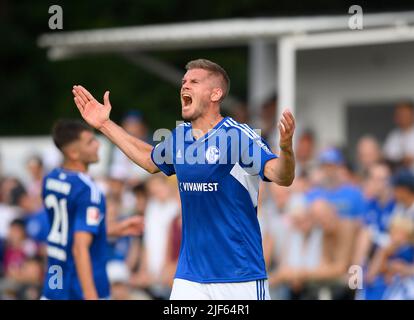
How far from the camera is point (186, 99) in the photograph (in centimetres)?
849

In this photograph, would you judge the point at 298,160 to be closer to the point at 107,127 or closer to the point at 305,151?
the point at 305,151

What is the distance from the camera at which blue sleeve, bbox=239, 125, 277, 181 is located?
8.13 meters

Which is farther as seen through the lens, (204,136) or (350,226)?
(350,226)

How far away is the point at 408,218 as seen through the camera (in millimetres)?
12852

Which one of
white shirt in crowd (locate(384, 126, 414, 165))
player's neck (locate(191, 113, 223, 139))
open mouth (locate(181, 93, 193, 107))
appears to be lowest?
player's neck (locate(191, 113, 223, 139))

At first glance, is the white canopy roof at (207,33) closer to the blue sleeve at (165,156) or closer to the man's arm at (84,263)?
the man's arm at (84,263)

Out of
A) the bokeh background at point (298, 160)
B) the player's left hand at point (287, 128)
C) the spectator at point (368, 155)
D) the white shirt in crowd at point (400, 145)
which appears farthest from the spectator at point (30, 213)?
the player's left hand at point (287, 128)

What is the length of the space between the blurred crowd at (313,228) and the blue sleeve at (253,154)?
12.2 feet

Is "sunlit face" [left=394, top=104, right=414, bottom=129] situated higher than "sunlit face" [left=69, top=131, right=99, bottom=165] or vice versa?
"sunlit face" [left=394, top=104, right=414, bottom=129]

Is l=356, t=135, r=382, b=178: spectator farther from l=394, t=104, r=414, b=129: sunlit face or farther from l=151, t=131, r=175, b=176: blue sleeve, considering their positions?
l=151, t=131, r=175, b=176: blue sleeve

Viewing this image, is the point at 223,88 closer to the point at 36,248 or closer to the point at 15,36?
the point at 36,248

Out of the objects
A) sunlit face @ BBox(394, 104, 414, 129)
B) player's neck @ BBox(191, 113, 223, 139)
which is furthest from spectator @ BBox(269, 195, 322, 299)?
player's neck @ BBox(191, 113, 223, 139)

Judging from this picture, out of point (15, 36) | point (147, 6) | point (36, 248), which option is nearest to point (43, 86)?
point (15, 36)
